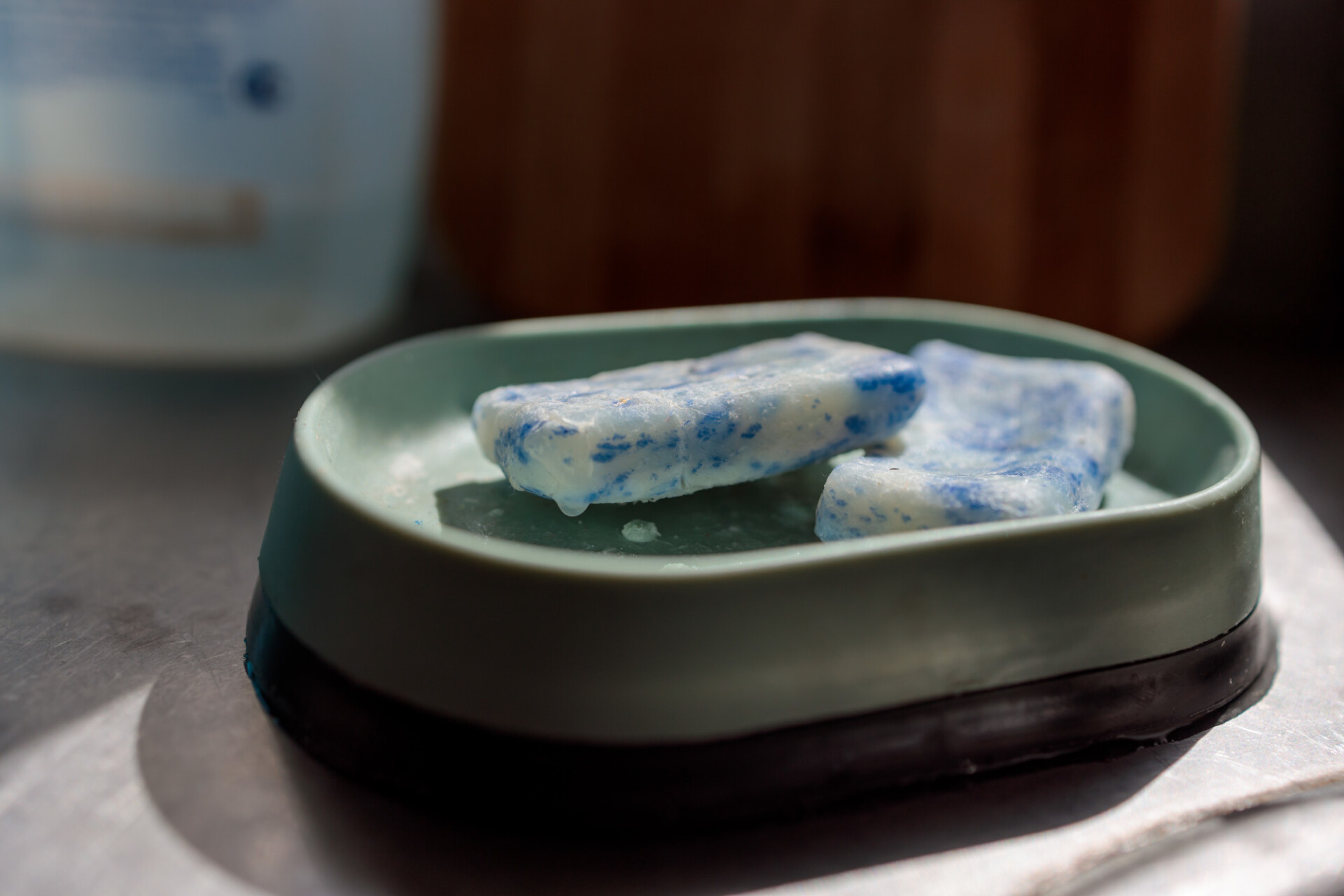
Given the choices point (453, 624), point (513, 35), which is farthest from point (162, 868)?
point (513, 35)

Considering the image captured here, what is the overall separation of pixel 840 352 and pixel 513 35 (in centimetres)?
48

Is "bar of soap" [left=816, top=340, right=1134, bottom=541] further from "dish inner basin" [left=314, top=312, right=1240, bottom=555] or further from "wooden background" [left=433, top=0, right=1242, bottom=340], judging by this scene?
"wooden background" [left=433, top=0, right=1242, bottom=340]

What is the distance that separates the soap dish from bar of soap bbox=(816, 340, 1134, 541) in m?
0.03

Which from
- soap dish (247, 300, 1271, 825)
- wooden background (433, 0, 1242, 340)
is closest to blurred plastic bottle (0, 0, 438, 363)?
wooden background (433, 0, 1242, 340)

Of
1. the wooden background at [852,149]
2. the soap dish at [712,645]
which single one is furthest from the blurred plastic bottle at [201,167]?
the soap dish at [712,645]

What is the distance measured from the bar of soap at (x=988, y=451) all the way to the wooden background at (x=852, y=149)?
12.6 inches

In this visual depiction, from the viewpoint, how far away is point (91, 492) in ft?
1.71

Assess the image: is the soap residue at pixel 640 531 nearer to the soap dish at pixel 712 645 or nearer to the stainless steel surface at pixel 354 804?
the soap dish at pixel 712 645

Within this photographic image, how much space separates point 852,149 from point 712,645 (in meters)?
0.59

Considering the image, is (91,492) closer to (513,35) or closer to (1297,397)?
→ (513,35)

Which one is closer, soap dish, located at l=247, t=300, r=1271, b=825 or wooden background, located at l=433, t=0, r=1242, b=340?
soap dish, located at l=247, t=300, r=1271, b=825

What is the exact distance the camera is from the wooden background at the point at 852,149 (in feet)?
2.48

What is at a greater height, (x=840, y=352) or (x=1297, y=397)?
(x=840, y=352)

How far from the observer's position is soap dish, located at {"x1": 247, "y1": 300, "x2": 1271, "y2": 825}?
0.27 meters
